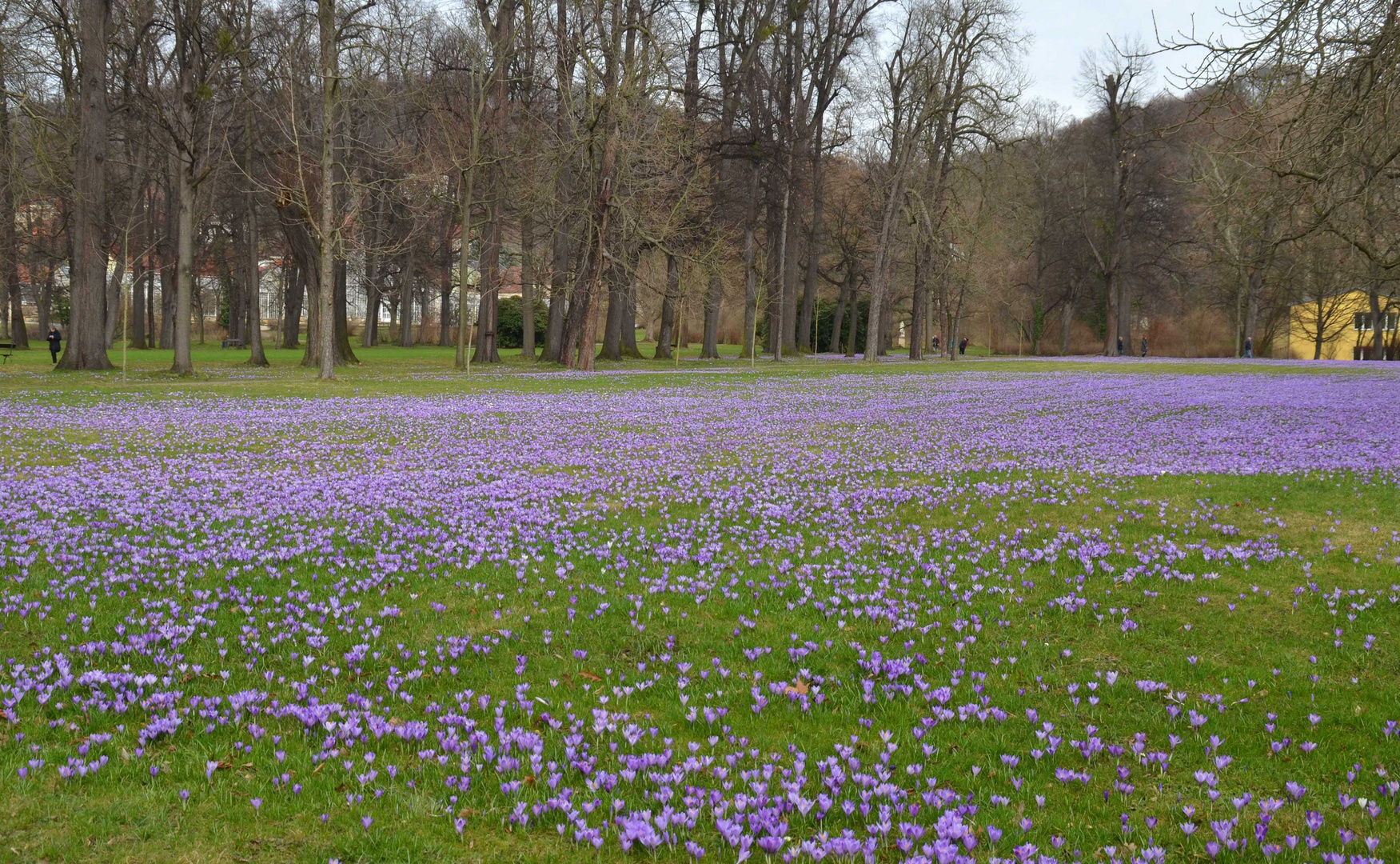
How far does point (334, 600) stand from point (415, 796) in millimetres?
2816

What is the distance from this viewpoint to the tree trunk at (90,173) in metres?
27.0

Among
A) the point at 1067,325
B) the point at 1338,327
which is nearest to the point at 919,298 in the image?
the point at 1067,325

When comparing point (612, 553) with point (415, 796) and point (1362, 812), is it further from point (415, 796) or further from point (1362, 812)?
point (1362, 812)

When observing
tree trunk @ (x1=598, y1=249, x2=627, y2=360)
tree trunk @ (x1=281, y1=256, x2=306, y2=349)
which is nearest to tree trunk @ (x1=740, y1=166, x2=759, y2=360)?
tree trunk @ (x1=598, y1=249, x2=627, y2=360)

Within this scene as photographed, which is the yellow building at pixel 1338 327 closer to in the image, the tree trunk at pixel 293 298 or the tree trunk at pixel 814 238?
the tree trunk at pixel 814 238

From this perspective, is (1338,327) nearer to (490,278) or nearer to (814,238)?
(814,238)

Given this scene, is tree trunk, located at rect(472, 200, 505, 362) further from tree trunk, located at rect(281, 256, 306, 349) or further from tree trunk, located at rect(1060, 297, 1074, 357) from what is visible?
tree trunk, located at rect(1060, 297, 1074, 357)

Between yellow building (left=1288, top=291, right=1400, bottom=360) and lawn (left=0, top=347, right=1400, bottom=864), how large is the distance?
2366 inches

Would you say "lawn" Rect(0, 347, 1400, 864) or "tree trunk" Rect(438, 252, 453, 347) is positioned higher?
"tree trunk" Rect(438, 252, 453, 347)

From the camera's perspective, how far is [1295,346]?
71188 mm

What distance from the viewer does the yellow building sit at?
202 ft

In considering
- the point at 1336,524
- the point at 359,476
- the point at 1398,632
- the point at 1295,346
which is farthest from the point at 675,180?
the point at 1295,346

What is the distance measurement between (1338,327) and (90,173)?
7781cm

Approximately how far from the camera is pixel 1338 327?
6838 centimetres
